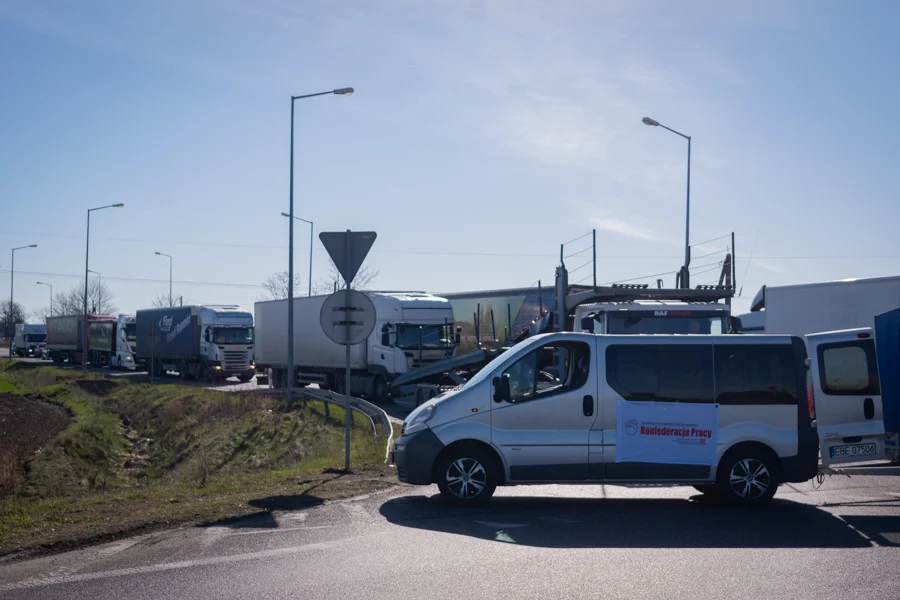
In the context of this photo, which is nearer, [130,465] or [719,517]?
[719,517]

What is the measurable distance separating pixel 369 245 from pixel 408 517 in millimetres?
4454

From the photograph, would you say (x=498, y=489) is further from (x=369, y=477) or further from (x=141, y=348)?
(x=141, y=348)

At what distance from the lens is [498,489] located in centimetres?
1198

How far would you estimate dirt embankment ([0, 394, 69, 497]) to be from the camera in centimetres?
1894

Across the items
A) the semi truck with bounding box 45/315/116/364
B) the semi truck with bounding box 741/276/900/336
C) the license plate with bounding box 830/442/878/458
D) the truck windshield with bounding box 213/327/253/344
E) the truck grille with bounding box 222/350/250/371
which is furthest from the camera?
the semi truck with bounding box 45/315/116/364

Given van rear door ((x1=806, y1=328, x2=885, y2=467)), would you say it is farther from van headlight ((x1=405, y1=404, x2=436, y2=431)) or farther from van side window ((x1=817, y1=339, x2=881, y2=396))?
van headlight ((x1=405, y1=404, x2=436, y2=431))

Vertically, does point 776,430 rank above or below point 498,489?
above

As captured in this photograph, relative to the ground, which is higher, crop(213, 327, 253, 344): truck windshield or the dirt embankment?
crop(213, 327, 253, 344): truck windshield

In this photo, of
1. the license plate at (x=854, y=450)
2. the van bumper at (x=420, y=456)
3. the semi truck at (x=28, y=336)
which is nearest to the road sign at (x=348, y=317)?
the van bumper at (x=420, y=456)

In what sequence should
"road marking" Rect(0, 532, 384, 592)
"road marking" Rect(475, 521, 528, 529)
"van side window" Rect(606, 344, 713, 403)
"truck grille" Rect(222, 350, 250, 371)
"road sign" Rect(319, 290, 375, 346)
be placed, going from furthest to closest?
"truck grille" Rect(222, 350, 250, 371) → "road sign" Rect(319, 290, 375, 346) → "van side window" Rect(606, 344, 713, 403) → "road marking" Rect(475, 521, 528, 529) → "road marking" Rect(0, 532, 384, 592)

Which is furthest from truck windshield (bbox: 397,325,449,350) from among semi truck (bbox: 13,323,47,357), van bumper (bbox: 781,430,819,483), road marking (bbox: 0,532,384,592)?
semi truck (bbox: 13,323,47,357)

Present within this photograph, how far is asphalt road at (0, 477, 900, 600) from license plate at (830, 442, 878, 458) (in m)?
0.70

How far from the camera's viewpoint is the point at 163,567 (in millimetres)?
7398

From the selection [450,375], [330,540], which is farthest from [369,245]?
[450,375]
